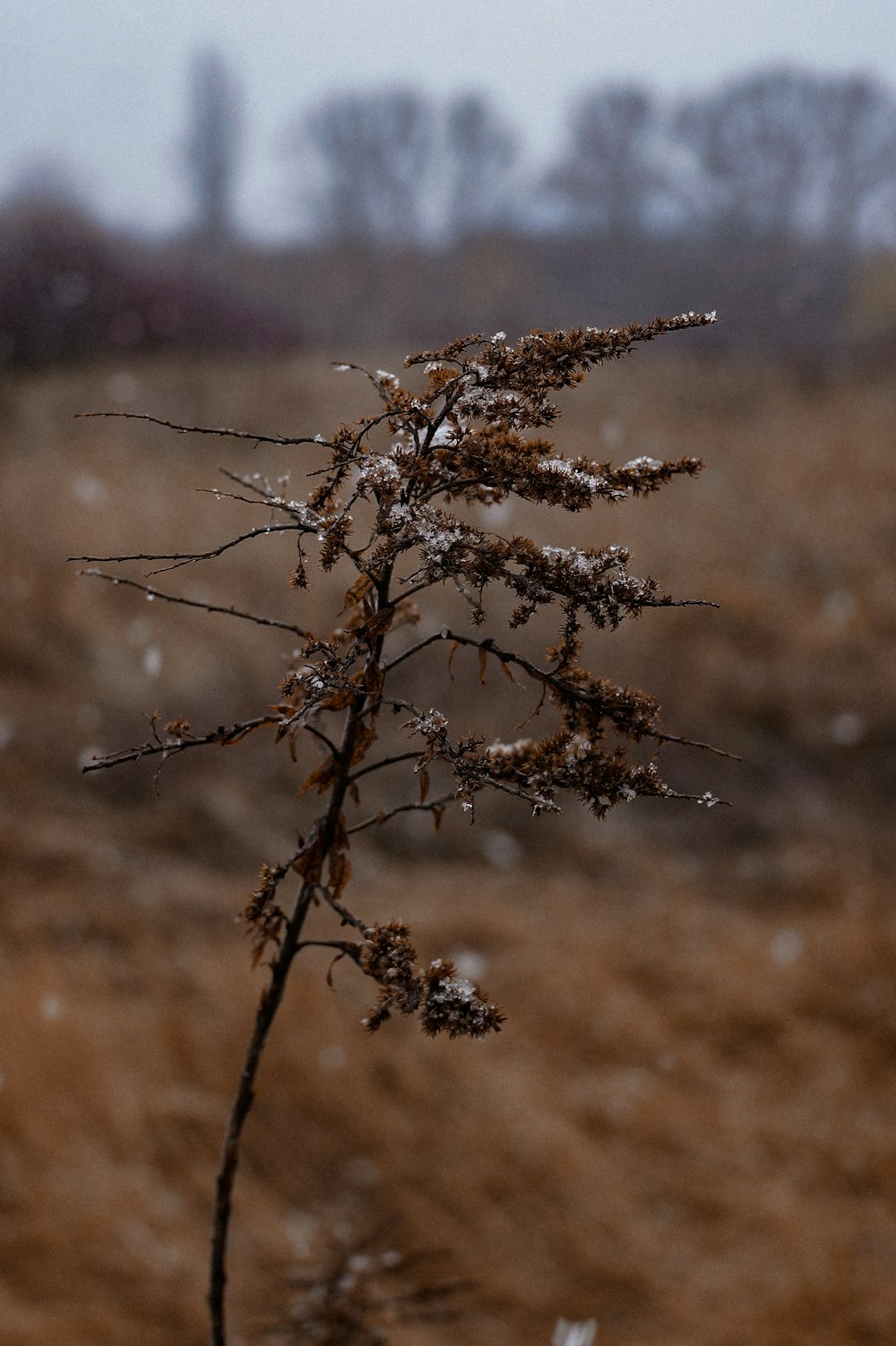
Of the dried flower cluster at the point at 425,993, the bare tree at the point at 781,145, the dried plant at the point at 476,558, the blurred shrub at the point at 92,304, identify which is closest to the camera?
the dried plant at the point at 476,558

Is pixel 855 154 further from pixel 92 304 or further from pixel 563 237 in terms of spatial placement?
pixel 92 304

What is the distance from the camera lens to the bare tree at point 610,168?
36.5ft

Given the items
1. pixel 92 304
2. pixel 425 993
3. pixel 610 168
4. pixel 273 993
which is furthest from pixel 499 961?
pixel 610 168

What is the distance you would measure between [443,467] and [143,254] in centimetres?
1239

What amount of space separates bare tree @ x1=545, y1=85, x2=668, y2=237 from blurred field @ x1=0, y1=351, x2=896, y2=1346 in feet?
15.0

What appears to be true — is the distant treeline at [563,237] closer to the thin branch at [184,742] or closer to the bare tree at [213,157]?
the bare tree at [213,157]

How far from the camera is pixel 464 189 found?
11.9 metres

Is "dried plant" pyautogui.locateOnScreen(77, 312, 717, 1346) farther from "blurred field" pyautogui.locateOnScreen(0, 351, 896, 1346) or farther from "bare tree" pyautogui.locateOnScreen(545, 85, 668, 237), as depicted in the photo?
"bare tree" pyautogui.locateOnScreen(545, 85, 668, 237)

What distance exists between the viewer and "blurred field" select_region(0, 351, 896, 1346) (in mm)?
3805

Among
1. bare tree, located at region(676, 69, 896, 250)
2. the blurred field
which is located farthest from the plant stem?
bare tree, located at region(676, 69, 896, 250)

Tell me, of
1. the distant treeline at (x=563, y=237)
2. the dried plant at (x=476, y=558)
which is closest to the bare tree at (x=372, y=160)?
the distant treeline at (x=563, y=237)

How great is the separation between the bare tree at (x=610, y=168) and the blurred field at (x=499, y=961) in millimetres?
4580

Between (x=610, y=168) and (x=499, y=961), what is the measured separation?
10163 millimetres

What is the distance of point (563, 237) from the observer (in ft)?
39.8
